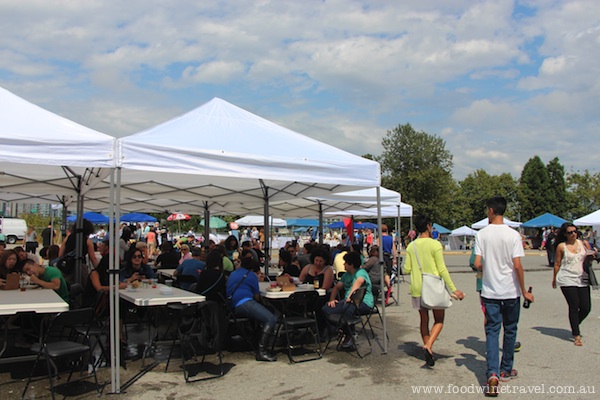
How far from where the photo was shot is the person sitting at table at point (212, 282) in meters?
5.95

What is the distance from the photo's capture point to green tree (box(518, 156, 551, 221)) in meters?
63.6

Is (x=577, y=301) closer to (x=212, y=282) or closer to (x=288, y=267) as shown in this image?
(x=288, y=267)

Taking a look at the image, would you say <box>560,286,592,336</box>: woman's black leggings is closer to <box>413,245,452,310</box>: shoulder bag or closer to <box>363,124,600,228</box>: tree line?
<box>413,245,452,310</box>: shoulder bag

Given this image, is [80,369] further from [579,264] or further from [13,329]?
[579,264]

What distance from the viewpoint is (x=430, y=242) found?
5.53 meters

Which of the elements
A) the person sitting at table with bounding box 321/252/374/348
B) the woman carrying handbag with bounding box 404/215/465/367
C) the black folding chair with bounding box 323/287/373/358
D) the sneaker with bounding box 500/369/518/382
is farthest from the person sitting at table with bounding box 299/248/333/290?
the sneaker with bounding box 500/369/518/382

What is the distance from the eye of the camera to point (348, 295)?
6.28m

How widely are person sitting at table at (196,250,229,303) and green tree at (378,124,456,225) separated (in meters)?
43.2

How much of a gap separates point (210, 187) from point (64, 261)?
3.23m

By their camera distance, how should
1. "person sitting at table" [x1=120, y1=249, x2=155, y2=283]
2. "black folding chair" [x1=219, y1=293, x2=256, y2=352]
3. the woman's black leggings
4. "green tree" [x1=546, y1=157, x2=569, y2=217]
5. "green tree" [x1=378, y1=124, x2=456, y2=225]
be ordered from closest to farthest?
"black folding chair" [x1=219, y1=293, x2=256, y2=352], the woman's black leggings, "person sitting at table" [x1=120, y1=249, x2=155, y2=283], "green tree" [x1=378, y1=124, x2=456, y2=225], "green tree" [x1=546, y1=157, x2=569, y2=217]

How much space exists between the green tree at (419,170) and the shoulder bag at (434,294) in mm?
43287

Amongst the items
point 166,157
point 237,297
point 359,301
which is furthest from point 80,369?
point 359,301

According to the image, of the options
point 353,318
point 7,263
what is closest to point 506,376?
point 353,318

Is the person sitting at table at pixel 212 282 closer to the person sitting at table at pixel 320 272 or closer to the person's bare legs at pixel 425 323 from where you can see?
the person sitting at table at pixel 320 272
